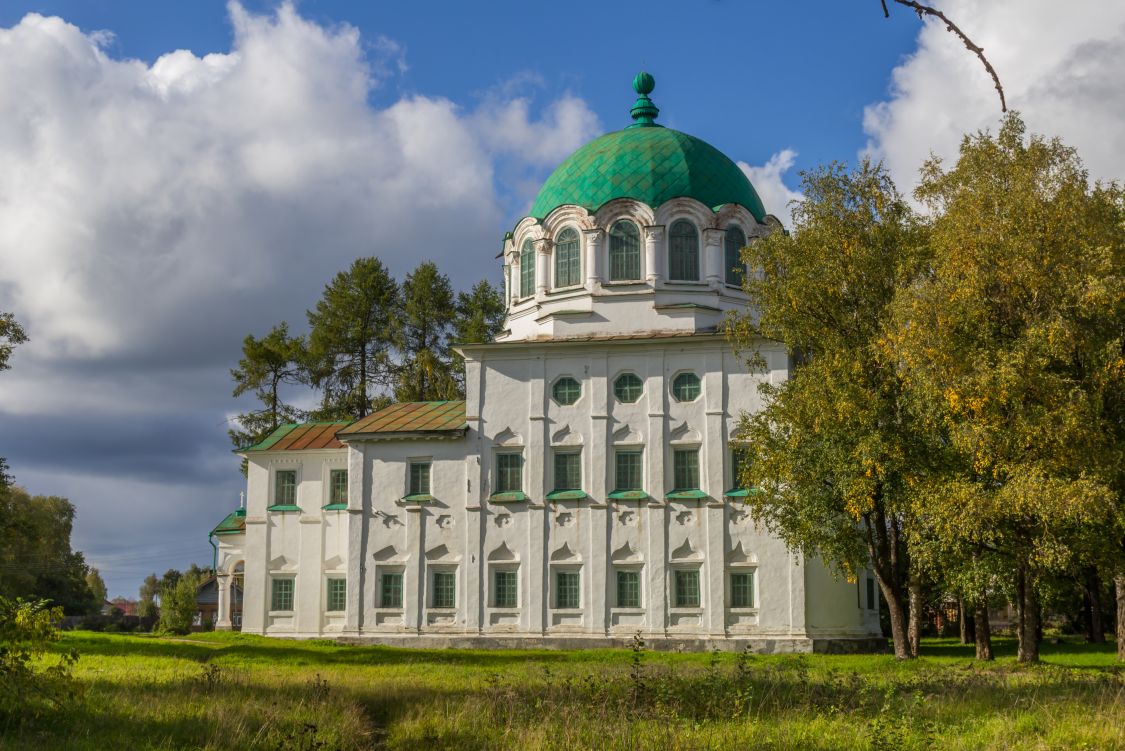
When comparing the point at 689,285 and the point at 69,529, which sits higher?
the point at 689,285

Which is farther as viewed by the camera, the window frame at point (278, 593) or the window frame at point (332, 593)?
the window frame at point (278, 593)

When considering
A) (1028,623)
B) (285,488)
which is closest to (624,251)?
(285,488)

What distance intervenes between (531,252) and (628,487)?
825 centimetres

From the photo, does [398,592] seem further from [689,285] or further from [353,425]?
[689,285]

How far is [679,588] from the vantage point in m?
32.0

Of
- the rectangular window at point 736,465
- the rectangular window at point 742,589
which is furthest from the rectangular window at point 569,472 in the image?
the rectangular window at point 742,589

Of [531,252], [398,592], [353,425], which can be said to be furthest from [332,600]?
[531,252]

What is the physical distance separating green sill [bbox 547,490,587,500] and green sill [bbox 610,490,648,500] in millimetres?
863

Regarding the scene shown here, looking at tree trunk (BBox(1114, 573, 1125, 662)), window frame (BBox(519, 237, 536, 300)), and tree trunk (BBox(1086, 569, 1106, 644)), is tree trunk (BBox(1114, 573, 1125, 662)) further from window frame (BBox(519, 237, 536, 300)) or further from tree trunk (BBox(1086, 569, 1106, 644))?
window frame (BBox(519, 237, 536, 300))

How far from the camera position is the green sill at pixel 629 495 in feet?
106

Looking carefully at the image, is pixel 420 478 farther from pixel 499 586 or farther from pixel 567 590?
pixel 567 590

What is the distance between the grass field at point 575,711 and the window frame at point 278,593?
14245mm

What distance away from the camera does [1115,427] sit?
2378 cm

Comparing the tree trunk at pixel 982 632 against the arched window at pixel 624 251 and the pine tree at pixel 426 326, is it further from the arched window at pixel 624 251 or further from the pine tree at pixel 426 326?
the pine tree at pixel 426 326
